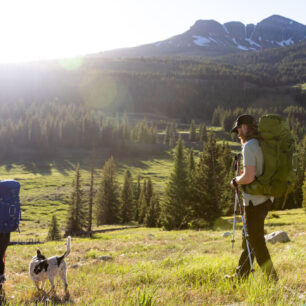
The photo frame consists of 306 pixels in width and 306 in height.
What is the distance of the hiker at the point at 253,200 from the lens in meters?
4.35

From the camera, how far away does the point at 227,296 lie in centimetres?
398

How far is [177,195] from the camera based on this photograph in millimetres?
33906

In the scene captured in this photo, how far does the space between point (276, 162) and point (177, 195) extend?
30.1m

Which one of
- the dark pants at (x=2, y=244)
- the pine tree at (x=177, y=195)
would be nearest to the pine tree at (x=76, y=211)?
the pine tree at (x=177, y=195)

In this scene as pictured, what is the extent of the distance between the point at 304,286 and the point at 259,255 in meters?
0.75

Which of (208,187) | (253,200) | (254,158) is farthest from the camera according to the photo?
(208,187)

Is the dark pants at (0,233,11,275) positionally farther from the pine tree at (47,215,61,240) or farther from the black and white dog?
the pine tree at (47,215,61,240)

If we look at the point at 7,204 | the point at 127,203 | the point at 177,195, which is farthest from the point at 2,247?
the point at 127,203

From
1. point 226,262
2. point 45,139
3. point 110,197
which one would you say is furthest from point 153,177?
point 226,262

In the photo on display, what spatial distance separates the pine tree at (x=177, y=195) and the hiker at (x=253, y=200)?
28144 millimetres

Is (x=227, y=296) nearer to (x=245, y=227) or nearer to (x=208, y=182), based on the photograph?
(x=245, y=227)

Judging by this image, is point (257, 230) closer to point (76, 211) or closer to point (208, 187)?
point (208, 187)

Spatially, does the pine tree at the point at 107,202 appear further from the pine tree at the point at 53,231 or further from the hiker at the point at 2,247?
the hiker at the point at 2,247

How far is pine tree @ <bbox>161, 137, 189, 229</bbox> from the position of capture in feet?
109
